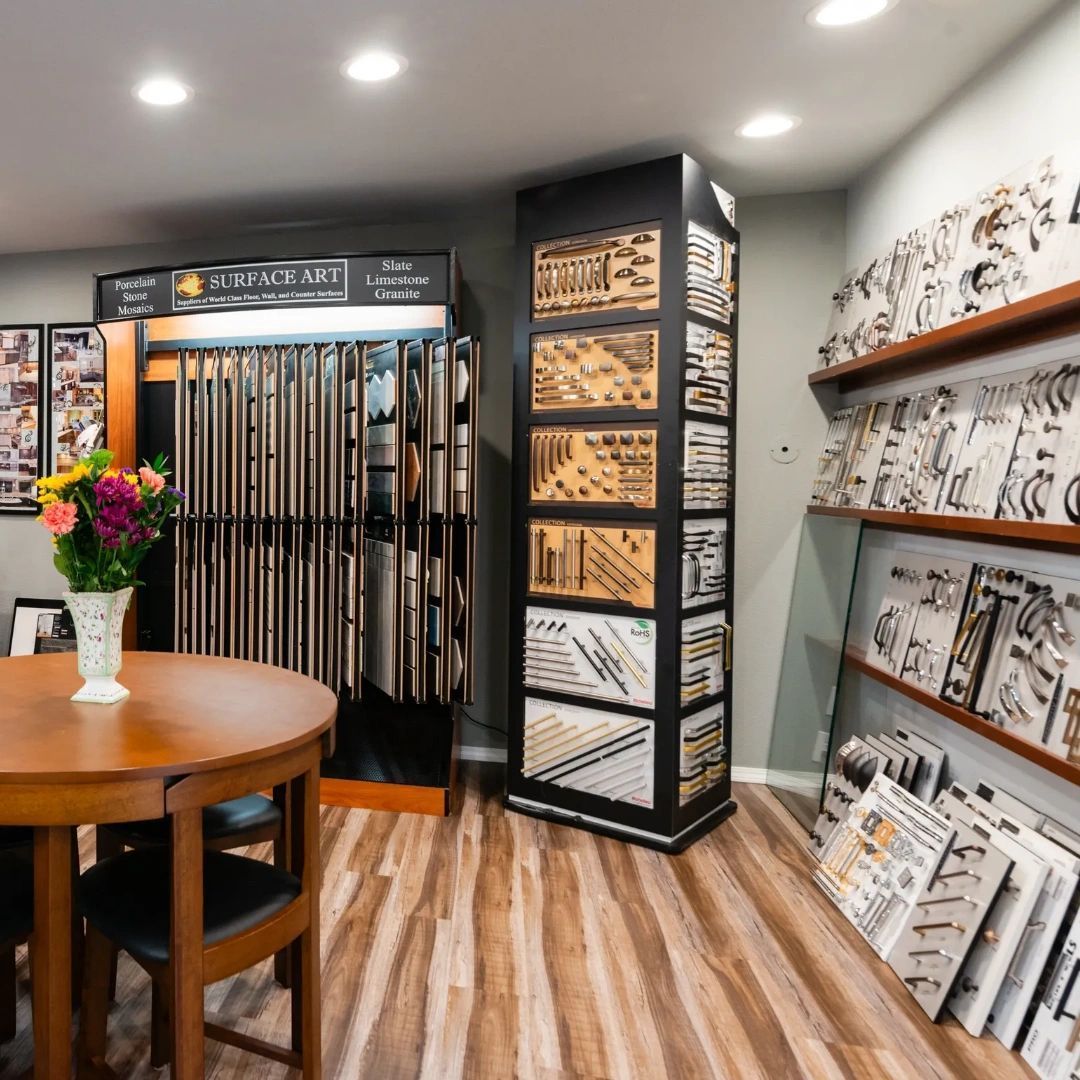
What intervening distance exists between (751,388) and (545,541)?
1207mm

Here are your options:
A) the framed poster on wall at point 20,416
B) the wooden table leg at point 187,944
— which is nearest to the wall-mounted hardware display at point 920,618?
the wooden table leg at point 187,944

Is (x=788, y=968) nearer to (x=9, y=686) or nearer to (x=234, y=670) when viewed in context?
(x=234, y=670)

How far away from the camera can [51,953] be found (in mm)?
1352

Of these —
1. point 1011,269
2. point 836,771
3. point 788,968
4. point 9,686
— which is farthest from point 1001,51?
point 9,686

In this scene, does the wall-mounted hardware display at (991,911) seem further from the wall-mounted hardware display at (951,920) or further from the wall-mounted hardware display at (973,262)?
the wall-mounted hardware display at (973,262)

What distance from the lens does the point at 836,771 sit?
9.45 feet

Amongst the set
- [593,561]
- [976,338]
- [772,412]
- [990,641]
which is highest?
[976,338]

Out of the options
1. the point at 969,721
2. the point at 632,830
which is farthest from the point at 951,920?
the point at 632,830

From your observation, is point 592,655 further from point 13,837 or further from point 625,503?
point 13,837

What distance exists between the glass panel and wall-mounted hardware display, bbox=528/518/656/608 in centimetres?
84

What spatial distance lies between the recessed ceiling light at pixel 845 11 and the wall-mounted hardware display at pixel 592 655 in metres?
1.92

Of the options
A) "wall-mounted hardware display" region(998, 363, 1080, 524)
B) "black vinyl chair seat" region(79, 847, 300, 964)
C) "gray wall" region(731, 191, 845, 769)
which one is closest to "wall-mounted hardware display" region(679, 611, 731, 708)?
"gray wall" region(731, 191, 845, 769)

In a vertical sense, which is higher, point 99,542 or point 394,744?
point 99,542

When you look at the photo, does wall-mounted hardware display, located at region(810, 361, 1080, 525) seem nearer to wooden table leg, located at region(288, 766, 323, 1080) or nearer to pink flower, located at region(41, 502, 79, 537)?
wooden table leg, located at region(288, 766, 323, 1080)
